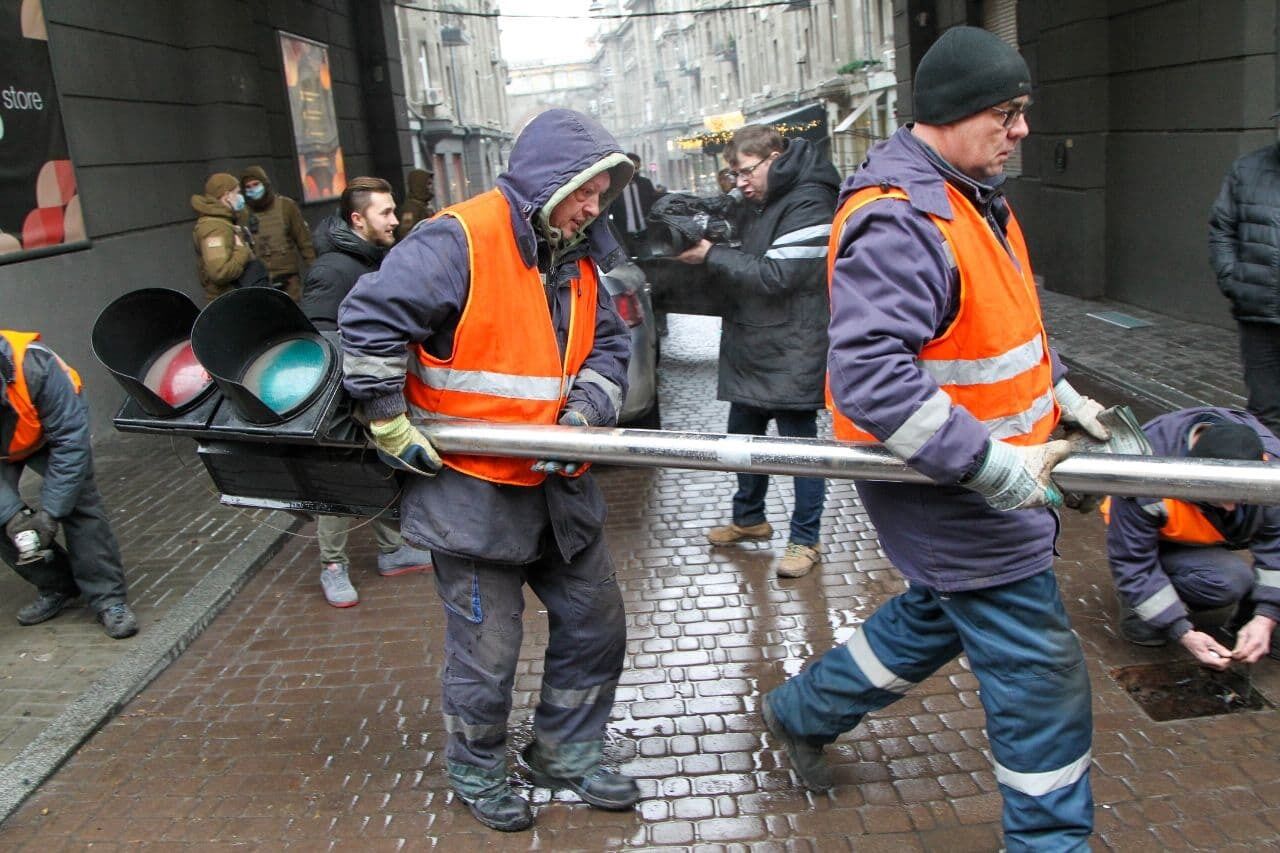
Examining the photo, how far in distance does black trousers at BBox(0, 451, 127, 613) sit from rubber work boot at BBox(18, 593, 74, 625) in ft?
0.28

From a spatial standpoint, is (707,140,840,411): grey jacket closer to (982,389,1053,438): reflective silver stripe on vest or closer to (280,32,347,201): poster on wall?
(982,389,1053,438): reflective silver stripe on vest

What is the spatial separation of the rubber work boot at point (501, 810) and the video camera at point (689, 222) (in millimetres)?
2797

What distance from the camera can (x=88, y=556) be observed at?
15.5ft

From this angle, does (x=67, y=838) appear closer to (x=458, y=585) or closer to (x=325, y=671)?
(x=325, y=671)

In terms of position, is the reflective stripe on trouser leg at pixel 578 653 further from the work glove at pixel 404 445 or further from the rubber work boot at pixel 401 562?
the rubber work boot at pixel 401 562

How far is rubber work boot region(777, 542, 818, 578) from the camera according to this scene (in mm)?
4852

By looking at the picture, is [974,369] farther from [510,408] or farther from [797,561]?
[797,561]

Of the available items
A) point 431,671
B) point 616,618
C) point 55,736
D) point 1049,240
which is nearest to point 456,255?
point 616,618

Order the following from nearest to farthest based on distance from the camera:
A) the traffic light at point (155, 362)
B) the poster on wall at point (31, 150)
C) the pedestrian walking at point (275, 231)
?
1. the traffic light at point (155, 362)
2. the poster on wall at point (31, 150)
3. the pedestrian walking at point (275, 231)

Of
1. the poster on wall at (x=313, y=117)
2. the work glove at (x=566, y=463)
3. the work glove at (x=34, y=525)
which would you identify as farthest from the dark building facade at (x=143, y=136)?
the work glove at (x=566, y=463)

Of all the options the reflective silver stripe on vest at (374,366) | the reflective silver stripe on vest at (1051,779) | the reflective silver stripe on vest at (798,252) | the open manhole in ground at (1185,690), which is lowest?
the open manhole in ground at (1185,690)

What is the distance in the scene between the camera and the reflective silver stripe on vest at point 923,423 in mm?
2240

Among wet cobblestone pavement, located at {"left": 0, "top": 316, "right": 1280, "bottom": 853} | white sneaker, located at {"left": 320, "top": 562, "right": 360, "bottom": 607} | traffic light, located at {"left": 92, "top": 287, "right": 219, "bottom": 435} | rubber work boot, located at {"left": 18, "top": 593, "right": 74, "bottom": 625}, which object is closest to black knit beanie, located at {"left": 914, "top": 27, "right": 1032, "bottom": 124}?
wet cobblestone pavement, located at {"left": 0, "top": 316, "right": 1280, "bottom": 853}

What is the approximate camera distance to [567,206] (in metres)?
2.88
